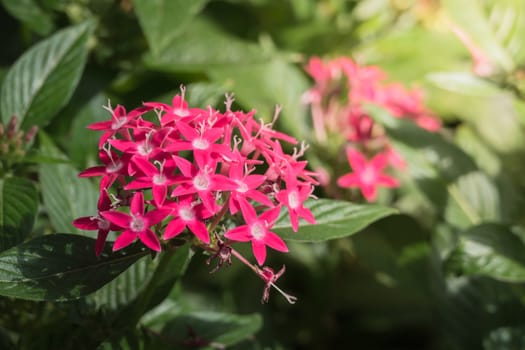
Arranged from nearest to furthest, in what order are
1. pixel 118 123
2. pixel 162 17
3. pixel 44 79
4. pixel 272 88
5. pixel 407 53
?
pixel 118 123 < pixel 44 79 < pixel 162 17 < pixel 272 88 < pixel 407 53

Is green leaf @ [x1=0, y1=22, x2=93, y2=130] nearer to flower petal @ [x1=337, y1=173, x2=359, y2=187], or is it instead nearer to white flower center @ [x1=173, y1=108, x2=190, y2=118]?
white flower center @ [x1=173, y1=108, x2=190, y2=118]

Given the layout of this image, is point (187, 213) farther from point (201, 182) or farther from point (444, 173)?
point (444, 173)

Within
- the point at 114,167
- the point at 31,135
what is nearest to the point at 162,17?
the point at 31,135

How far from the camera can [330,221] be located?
0.90 m

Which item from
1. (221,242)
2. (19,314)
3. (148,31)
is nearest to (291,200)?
(221,242)

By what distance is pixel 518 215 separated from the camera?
61.4 inches

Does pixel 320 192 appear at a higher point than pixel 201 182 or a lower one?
lower

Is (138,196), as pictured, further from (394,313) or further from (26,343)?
(394,313)

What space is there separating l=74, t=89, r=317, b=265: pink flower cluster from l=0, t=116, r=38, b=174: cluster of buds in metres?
0.28

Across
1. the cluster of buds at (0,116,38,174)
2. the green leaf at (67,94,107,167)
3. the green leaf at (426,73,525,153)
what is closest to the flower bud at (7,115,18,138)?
the cluster of buds at (0,116,38,174)

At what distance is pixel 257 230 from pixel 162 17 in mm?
722

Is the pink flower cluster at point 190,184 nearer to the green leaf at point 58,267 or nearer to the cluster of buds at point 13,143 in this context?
the green leaf at point 58,267

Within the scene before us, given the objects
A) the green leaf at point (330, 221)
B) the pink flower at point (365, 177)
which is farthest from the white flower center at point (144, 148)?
the pink flower at point (365, 177)

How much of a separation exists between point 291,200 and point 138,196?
0.61 ft
